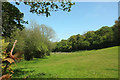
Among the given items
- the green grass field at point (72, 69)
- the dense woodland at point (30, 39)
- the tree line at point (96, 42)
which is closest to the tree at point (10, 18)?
the dense woodland at point (30, 39)

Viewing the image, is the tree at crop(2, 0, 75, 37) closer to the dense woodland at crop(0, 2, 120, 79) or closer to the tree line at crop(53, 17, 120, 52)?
the dense woodland at crop(0, 2, 120, 79)

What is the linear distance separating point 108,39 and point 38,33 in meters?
33.5

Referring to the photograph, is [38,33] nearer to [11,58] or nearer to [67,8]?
[67,8]

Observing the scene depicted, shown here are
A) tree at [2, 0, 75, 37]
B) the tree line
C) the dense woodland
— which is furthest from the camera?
the tree line

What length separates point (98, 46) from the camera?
157ft

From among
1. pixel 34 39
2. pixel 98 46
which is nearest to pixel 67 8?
pixel 34 39

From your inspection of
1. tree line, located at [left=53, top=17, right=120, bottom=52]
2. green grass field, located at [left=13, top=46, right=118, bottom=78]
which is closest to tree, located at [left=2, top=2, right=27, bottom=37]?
green grass field, located at [left=13, top=46, right=118, bottom=78]

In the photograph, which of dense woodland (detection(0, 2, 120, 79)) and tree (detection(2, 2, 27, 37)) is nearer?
dense woodland (detection(0, 2, 120, 79))

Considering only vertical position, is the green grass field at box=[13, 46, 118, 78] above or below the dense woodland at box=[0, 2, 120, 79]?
below

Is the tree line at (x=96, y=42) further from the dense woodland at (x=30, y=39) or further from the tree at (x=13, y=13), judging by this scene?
the tree at (x=13, y=13)

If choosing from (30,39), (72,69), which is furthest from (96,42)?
(72,69)

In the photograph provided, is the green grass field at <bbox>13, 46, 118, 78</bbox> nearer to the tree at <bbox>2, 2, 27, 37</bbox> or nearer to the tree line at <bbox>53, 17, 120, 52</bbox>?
the tree at <bbox>2, 2, 27, 37</bbox>

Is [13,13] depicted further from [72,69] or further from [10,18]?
[72,69]

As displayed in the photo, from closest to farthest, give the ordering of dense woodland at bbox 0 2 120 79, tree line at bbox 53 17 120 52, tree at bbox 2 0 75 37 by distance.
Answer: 1. dense woodland at bbox 0 2 120 79
2. tree at bbox 2 0 75 37
3. tree line at bbox 53 17 120 52
